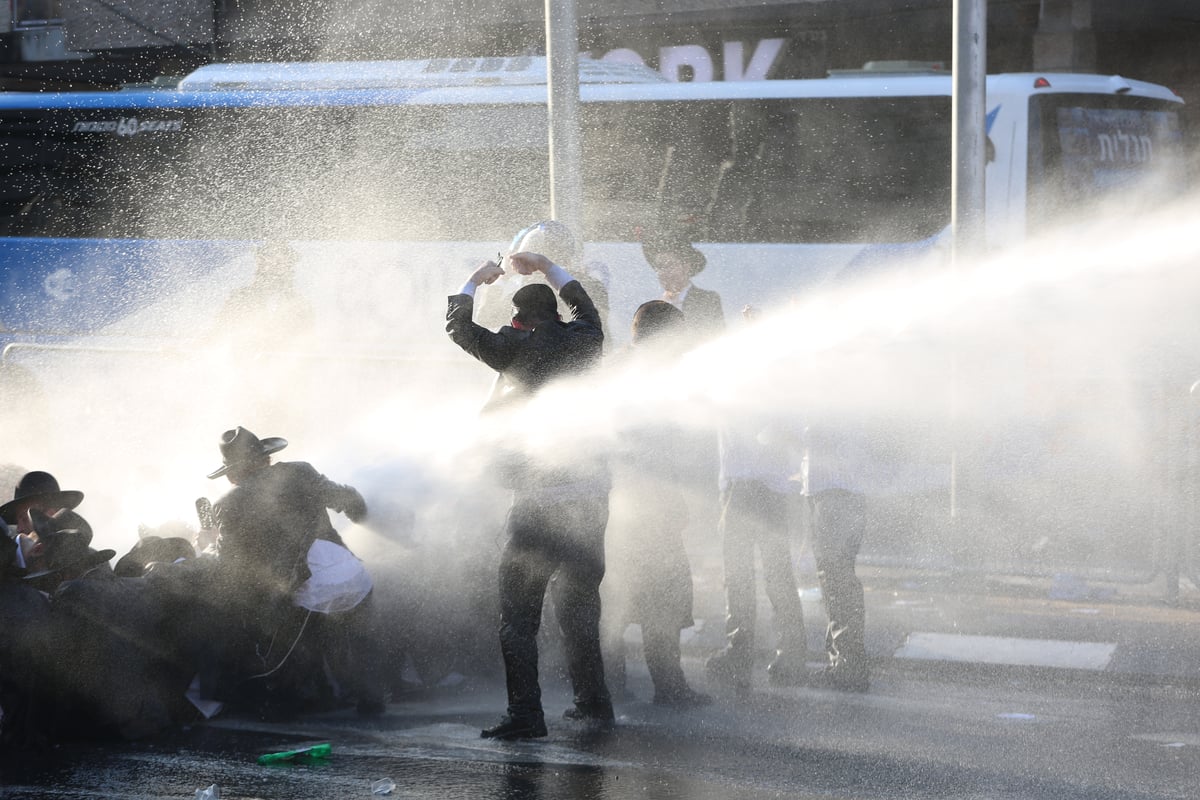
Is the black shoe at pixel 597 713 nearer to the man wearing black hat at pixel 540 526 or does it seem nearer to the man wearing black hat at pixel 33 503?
the man wearing black hat at pixel 540 526

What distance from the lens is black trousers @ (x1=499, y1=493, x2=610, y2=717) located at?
5.90 metres

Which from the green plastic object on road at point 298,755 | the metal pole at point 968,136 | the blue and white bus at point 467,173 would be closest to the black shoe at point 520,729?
the green plastic object on road at point 298,755

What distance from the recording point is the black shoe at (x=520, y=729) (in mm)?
5820

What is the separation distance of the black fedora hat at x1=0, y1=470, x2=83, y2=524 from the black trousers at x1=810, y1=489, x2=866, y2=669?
3.14 meters

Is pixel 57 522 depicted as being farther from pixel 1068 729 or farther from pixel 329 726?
pixel 1068 729

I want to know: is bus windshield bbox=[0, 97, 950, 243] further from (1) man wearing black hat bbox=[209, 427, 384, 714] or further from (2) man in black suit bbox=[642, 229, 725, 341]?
(1) man wearing black hat bbox=[209, 427, 384, 714]

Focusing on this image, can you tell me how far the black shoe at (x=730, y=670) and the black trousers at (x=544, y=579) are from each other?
914 mm

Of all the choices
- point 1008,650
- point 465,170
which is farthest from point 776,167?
point 1008,650

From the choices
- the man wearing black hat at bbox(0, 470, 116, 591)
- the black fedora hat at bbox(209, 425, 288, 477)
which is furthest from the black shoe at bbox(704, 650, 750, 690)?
the man wearing black hat at bbox(0, 470, 116, 591)

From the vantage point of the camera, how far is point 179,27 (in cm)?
2023

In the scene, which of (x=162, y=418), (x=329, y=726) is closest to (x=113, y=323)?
(x=162, y=418)

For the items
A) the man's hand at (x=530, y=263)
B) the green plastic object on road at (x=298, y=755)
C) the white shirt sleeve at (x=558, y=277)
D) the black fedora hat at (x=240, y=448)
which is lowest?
the green plastic object on road at (x=298, y=755)

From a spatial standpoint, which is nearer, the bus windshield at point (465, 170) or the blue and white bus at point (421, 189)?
the blue and white bus at point (421, 189)

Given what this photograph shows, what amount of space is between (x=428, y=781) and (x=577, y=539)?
1.13m
